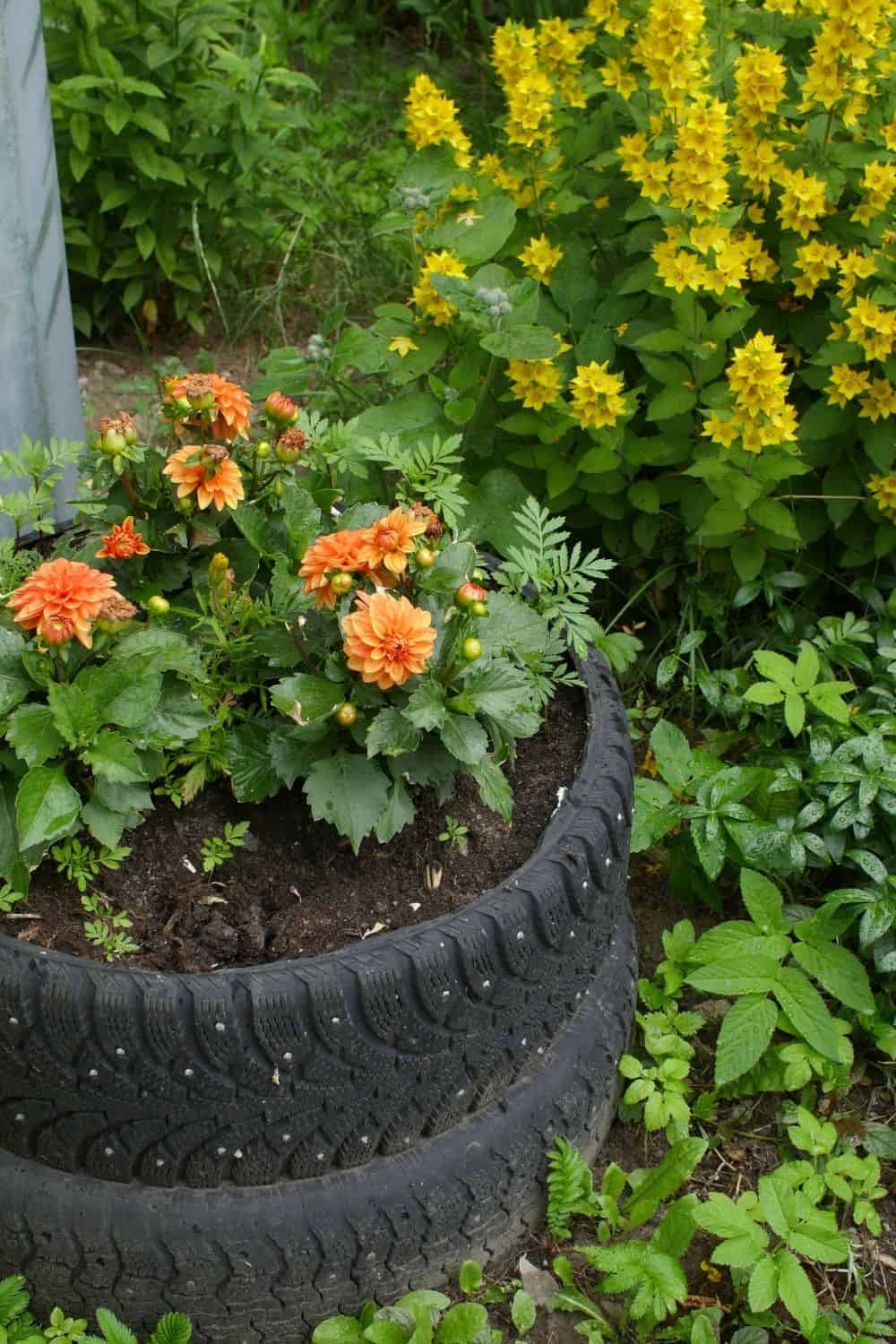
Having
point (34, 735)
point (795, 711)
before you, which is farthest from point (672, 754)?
point (34, 735)

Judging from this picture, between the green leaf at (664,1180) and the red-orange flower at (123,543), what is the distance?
3.59 ft

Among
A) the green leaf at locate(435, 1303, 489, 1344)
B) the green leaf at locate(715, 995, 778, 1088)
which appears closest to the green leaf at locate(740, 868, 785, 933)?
the green leaf at locate(715, 995, 778, 1088)

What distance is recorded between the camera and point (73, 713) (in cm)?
163

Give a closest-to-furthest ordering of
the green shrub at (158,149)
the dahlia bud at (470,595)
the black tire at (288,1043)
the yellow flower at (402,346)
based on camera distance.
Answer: the black tire at (288,1043) → the dahlia bud at (470,595) → the yellow flower at (402,346) → the green shrub at (158,149)

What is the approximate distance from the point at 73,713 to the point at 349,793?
1.08ft

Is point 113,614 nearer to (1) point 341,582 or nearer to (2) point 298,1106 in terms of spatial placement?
(1) point 341,582

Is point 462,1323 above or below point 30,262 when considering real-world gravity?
below

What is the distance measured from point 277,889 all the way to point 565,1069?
0.49m

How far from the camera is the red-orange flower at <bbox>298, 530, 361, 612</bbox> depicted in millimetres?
1666

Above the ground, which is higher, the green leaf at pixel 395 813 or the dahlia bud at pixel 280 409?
the dahlia bud at pixel 280 409

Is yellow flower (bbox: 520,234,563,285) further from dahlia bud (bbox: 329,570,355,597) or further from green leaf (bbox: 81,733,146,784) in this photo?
green leaf (bbox: 81,733,146,784)

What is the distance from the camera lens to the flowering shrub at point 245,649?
163 cm

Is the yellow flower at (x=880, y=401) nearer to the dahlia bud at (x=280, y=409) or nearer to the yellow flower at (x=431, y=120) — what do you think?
the yellow flower at (x=431, y=120)

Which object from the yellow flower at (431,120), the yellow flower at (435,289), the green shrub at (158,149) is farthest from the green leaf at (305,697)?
the green shrub at (158,149)
